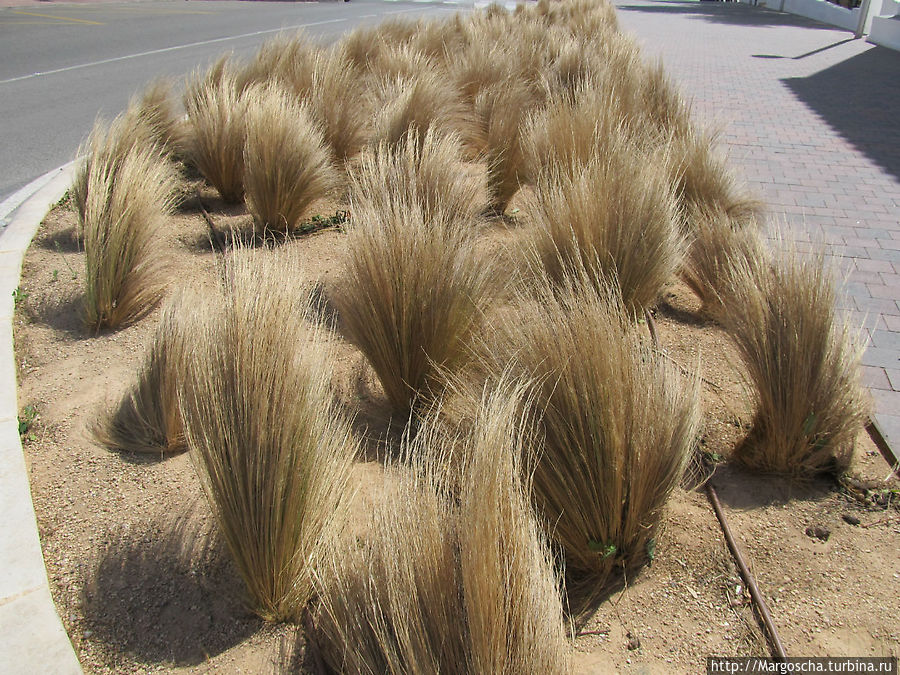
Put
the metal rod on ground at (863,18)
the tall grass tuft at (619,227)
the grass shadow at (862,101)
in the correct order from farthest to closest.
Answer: the metal rod on ground at (863,18)
the grass shadow at (862,101)
the tall grass tuft at (619,227)

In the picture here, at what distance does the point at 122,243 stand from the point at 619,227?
2644mm

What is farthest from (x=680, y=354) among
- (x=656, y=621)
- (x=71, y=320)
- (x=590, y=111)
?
(x=71, y=320)

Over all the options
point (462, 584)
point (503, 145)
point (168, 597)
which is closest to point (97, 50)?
point (503, 145)

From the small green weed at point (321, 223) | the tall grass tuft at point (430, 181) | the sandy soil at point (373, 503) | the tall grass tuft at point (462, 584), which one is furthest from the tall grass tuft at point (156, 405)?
the small green weed at point (321, 223)

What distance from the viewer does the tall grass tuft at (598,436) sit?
7.41 ft

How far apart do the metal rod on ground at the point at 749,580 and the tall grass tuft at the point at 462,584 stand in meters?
0.75

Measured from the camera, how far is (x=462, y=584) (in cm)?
173

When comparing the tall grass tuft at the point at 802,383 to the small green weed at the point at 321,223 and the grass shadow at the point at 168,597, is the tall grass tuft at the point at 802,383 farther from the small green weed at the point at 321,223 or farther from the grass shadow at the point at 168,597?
the small green weed at the point at 321,223

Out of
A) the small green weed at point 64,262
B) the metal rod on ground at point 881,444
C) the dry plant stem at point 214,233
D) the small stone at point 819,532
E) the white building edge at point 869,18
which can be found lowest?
the white building edge at point 869,18

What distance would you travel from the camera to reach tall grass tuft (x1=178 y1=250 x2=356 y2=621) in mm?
2139

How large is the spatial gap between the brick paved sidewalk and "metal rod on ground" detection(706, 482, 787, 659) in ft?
3.24

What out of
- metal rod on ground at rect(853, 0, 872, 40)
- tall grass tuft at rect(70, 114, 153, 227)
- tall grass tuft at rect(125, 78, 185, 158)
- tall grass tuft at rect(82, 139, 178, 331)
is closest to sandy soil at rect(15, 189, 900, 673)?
tall grass tuft at rect(82, 139, 178, 331)

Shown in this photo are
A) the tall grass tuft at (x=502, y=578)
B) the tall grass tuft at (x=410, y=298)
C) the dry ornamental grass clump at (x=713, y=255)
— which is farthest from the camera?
the dry ornamental grass clump at (x=713, y=255)

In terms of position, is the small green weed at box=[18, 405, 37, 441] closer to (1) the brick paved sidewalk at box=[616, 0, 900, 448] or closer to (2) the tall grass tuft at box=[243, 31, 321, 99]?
(1) the brick paved sidewalk at box=[616, 0, 900, 448]
